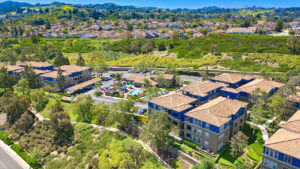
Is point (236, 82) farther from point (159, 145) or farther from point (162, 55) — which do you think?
point (162, 55)

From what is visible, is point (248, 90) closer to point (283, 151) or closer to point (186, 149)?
point (186, 149)

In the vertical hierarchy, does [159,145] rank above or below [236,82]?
below

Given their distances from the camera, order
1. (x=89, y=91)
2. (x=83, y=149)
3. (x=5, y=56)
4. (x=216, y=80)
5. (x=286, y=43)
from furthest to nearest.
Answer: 1. (x=5, y=56)
2. (x=286, y=43)
3. (x=89, y=91)
4. (x=216, y=80)
5. (x=83, y=149)

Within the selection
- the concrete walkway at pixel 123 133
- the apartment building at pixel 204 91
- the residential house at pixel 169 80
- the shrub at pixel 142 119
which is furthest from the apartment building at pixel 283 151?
the residential house at pixel 169 80

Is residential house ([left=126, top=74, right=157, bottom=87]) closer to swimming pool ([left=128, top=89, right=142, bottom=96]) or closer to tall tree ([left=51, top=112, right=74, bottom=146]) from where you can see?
swimming pool ([left=128, top=89, right=142, bottom=96])

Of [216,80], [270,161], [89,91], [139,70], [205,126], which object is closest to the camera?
[270,161]

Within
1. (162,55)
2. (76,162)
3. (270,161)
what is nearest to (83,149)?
(76,162)

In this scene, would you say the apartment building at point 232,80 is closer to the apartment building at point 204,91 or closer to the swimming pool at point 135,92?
the apartment building at point 204,91
